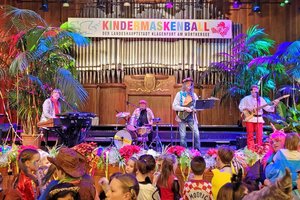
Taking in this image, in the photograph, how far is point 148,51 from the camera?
522 inches

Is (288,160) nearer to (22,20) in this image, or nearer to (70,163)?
(70,163)

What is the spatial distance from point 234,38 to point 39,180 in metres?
9.80

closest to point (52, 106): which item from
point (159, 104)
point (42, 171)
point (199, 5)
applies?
point (159, 104)

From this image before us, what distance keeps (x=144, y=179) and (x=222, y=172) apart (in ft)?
2.29

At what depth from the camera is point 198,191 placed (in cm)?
410

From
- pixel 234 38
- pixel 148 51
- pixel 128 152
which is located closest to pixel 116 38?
pixel 148 51

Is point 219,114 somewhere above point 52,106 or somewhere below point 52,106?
below

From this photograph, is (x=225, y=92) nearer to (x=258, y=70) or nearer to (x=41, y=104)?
(x=258, y=70)

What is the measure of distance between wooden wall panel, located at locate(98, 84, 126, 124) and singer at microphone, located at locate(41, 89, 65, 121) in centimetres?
386

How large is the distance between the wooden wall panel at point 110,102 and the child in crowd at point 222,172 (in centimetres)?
920

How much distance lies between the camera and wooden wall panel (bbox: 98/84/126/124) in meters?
13.5

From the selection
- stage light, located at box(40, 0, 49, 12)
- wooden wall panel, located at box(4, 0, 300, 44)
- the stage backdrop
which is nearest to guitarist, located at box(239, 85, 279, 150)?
the stage backdrop

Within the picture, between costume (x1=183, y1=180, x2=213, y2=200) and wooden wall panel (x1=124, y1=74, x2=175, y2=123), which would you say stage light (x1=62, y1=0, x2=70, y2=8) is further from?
costume (x1=183, y1=180, x2=213, y2=200)

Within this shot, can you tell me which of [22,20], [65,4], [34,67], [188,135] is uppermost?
[65,4]
